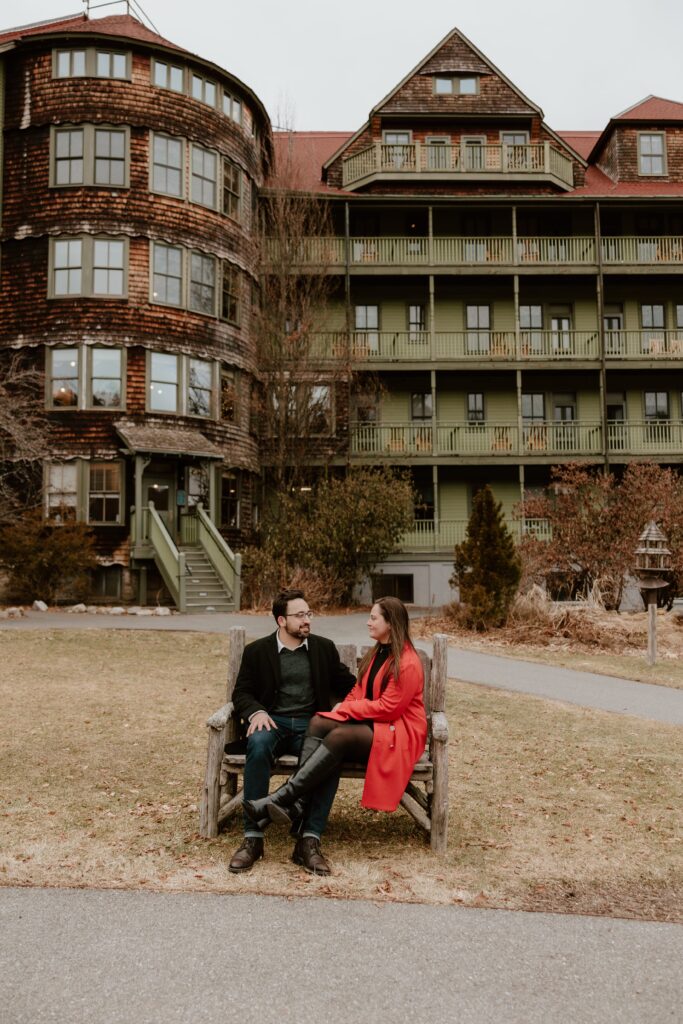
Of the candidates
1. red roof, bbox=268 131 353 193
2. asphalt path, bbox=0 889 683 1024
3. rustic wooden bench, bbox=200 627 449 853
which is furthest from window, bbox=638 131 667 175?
asphalt path, bbox=0 889 683 1024

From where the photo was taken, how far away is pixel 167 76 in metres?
24.9

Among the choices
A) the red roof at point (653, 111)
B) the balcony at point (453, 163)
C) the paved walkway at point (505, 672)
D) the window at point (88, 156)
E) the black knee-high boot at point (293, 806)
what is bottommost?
the paved walkway at point (505, 672)

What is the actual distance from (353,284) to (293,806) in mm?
26896

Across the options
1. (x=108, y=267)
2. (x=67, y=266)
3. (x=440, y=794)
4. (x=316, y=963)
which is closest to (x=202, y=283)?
(x=108, y=267)

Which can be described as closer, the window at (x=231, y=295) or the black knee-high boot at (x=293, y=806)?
the black knee-high boot at (x=293, y=806)

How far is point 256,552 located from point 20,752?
1434 cm

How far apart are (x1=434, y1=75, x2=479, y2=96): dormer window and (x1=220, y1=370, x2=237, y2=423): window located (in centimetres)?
1412

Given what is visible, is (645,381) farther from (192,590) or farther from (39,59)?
(39,59)

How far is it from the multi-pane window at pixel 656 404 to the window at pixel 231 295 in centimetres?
1490

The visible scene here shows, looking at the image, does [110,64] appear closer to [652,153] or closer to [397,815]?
[652,153]

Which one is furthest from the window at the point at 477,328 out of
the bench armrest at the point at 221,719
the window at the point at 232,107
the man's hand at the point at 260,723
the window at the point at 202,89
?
the man's hand at the point at 260,723

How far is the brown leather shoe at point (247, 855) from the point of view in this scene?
4.84 meters

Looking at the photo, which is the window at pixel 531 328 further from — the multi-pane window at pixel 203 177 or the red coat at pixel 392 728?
the red coat at pixel 392 728

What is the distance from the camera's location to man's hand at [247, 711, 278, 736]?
5246mm
